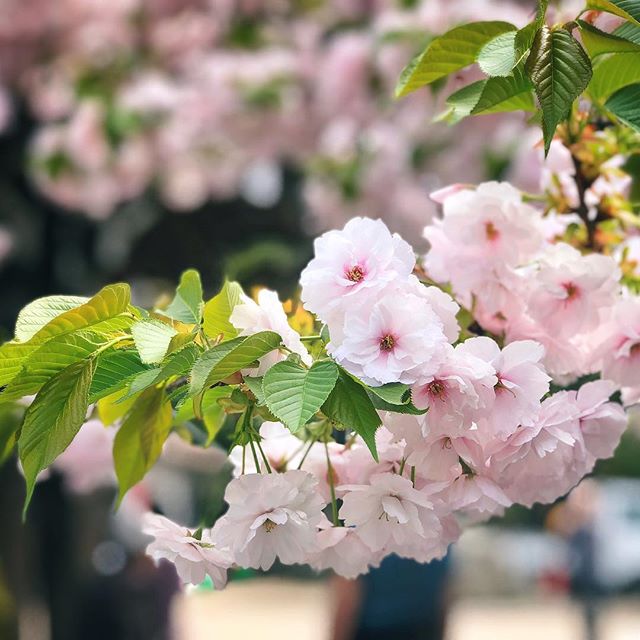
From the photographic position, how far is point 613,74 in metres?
0.72

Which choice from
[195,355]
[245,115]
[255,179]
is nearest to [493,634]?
[255,179]

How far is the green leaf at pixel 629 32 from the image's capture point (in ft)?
2.08

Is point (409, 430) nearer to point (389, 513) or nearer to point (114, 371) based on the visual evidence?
point (389, 513)

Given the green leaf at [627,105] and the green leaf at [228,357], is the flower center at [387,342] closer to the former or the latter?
the green leaf at [228,357]

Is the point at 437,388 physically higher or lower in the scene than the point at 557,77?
lower

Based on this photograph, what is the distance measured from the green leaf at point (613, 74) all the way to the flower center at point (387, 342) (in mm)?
292

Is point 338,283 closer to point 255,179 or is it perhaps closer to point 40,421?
point 40,421

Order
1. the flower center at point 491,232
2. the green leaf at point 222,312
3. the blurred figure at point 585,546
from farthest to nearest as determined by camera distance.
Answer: the blurred figure at point 585,546 → the flower center at point 491,232 → the green leaf at point 222,312

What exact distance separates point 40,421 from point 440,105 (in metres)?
0.58

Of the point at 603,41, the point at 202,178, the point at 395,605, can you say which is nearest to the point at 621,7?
the point at 603,41

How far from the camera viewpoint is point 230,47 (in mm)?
3320

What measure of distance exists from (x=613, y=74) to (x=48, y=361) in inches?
17.2

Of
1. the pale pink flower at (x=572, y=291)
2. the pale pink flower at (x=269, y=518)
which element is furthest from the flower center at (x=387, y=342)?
the pale pink flower at (x=572, y=291)

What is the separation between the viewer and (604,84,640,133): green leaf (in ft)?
2.24
